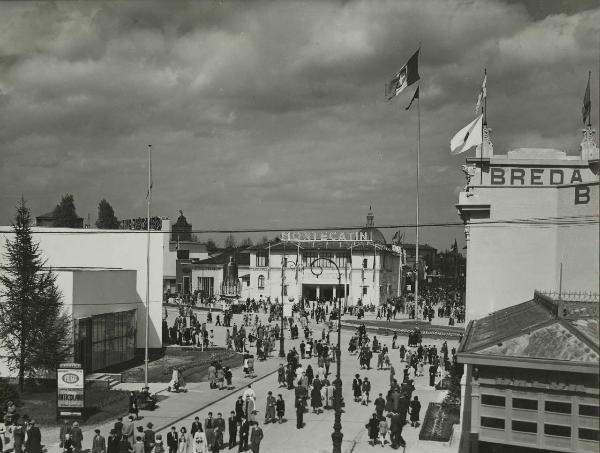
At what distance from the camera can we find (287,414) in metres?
25.9

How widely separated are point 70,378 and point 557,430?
1695cm

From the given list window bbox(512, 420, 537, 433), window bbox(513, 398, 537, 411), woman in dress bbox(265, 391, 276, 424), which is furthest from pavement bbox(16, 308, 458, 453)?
window bbox(513, 398, 537, 411)

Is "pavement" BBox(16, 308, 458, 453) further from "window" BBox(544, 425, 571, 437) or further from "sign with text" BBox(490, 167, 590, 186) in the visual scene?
"sign with text" BBox(490, 167, 590, 186)

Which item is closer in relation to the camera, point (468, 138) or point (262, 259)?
point (468, 138)

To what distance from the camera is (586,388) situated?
14414mm

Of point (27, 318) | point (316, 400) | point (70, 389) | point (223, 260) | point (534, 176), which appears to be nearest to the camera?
point (70, 389)

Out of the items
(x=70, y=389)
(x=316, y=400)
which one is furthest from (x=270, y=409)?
(x=70, y=389)

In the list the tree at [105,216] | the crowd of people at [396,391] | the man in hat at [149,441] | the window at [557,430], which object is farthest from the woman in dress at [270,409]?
the tree at [105,216]

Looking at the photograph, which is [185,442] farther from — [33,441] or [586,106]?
[586,106]

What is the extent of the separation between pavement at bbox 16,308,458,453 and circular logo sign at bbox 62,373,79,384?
1.78 metres

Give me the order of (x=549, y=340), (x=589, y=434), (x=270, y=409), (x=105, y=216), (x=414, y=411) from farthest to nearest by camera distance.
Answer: (x=105, y=216)
(x=270, y=409)
(x=414, y=411)
(x=549, y=340)
(x=589, y=434)

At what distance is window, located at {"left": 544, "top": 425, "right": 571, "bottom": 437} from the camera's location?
14.7 m

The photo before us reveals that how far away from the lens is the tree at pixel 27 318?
1155 inches

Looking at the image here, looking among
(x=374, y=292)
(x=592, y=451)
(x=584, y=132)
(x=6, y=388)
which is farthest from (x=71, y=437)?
(x=374, y=292)
